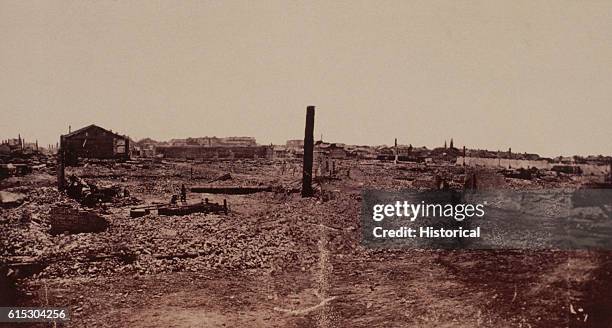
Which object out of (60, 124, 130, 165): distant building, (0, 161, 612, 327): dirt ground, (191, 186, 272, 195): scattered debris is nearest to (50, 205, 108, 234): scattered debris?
(0, 161, 612, 327): dirt ground

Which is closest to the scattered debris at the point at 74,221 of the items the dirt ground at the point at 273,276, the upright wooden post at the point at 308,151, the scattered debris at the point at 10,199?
the dirt ground at the point at 273,276

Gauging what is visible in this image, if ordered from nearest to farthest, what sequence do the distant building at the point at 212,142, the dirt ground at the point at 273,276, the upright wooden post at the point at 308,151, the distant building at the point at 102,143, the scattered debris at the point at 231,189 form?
the dirt ground at the point at 273,276 → the upright wooden post at the point at 308,151 → the scattered debris at the point at 231,189 → the distant building at the point at 102,143 → the distant building at the point at 212,142

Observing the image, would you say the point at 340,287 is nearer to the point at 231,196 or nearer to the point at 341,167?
the point at 231,196

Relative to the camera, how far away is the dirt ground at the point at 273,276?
6160mm

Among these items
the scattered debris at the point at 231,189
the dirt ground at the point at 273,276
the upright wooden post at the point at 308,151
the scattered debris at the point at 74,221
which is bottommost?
the dirt ground at the point at 273,276

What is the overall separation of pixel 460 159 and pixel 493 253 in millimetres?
9482

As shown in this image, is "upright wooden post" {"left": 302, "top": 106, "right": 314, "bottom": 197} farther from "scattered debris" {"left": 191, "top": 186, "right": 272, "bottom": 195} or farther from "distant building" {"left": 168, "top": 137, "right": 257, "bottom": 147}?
"distant building" {"left": 168, "top": 137, "right": 257, "bottom": 147}

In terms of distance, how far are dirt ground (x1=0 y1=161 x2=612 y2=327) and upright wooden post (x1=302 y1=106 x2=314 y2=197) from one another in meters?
2.02

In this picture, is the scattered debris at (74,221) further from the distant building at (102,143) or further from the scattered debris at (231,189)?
the distant building at (102,143)

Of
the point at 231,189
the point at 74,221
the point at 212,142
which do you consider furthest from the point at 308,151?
the point at 212,142

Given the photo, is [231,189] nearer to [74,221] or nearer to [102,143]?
[74,221]

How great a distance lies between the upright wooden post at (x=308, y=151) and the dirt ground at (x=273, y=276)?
2023 mm

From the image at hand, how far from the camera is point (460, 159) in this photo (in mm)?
17375

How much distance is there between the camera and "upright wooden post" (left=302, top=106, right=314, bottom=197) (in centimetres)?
1119
